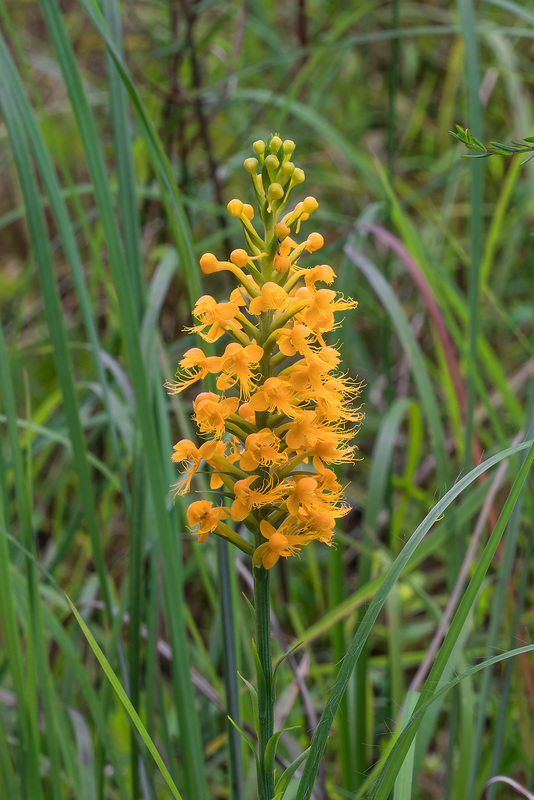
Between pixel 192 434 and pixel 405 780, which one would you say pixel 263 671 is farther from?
pixel 192 434

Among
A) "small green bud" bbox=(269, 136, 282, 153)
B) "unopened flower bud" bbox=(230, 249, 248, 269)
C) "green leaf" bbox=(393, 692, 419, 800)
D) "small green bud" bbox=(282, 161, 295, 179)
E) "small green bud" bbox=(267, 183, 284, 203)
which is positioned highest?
"small green bud" bbox=(269, 136, 282, 153)

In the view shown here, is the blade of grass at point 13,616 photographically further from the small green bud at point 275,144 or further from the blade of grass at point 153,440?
the small green bud at point 275,144

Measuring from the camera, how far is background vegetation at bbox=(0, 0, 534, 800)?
58.6 inches

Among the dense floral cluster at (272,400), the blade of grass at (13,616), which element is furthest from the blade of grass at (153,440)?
the blade of grass at (13,616)

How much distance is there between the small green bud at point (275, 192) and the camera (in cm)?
104

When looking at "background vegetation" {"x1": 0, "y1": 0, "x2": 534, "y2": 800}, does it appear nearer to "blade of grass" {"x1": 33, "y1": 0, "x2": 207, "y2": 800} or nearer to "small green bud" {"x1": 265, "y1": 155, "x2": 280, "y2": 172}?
"blade of grass" {"x1": 33, "y1": 0, "x2": 207, "y2": 800}

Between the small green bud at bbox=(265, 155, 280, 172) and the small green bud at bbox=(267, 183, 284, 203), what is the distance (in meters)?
0.03

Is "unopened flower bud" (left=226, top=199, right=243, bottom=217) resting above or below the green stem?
above

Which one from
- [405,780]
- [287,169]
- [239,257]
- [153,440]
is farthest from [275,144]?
[405,780]

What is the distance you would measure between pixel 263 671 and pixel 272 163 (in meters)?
0.73

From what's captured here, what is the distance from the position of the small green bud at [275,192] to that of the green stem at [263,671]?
21.1 inches

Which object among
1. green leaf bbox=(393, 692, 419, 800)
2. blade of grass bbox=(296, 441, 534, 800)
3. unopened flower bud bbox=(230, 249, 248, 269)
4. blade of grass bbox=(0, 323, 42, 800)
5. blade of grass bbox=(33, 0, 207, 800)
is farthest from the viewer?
blade of grass bbox=(0, 323, 42, 800)

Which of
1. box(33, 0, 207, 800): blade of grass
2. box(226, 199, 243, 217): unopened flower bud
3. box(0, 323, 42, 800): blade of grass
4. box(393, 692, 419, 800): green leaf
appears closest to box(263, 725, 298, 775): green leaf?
box(393, 692, 419, 800): green leaf

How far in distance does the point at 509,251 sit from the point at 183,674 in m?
2.57
